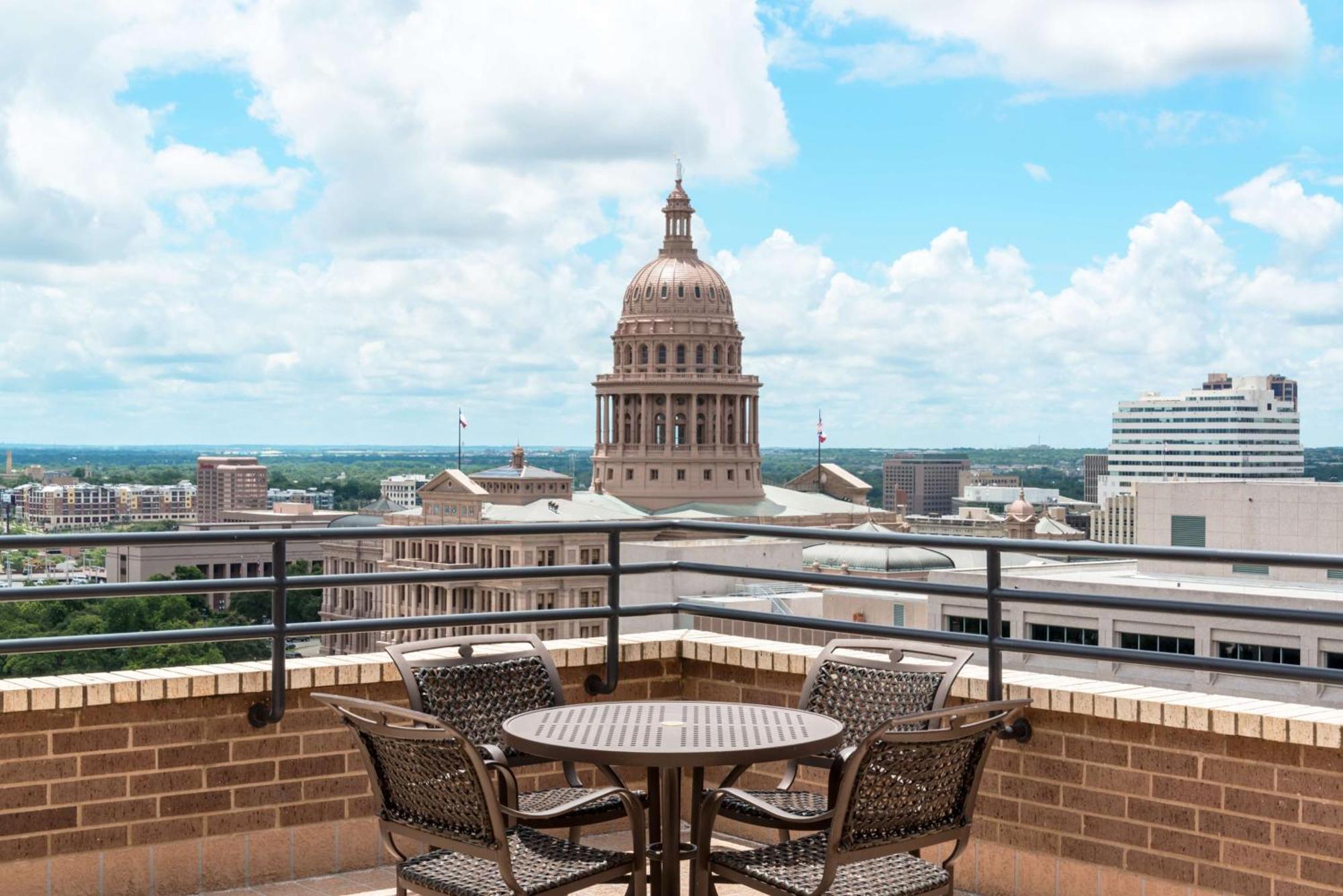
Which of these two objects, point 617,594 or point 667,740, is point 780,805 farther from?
point 617,594

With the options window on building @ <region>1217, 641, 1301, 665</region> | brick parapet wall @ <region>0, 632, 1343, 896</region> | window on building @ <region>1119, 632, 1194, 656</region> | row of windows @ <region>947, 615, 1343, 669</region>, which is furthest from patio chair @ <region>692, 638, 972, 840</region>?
window on building @ <region>1119, 632, 1194, 656</region>

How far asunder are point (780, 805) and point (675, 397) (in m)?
146

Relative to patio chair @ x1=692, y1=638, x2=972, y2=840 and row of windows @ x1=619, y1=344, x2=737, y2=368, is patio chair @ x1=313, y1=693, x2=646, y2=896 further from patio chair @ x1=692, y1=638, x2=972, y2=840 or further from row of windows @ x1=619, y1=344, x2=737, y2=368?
row of windows @ x1=619, y1=344, x2=737, y2=368

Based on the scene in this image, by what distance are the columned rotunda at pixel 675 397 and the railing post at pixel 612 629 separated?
141 m

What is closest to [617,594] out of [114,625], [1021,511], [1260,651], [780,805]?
[780,805]

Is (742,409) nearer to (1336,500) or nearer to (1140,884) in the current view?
(1336,500)

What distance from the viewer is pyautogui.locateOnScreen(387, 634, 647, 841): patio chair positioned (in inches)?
248

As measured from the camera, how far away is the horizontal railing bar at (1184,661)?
599 cm

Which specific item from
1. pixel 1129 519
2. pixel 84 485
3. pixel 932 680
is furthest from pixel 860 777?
pixel 84 485

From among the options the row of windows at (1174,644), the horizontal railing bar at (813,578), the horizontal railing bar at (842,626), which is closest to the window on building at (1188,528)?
the row of windows at (1174,644)

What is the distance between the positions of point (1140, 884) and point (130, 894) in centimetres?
421

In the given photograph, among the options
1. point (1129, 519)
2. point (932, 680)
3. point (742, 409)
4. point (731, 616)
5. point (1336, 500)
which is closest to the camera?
point (932, 680)

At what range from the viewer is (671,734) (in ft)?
18.3

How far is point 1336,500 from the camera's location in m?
63.8
